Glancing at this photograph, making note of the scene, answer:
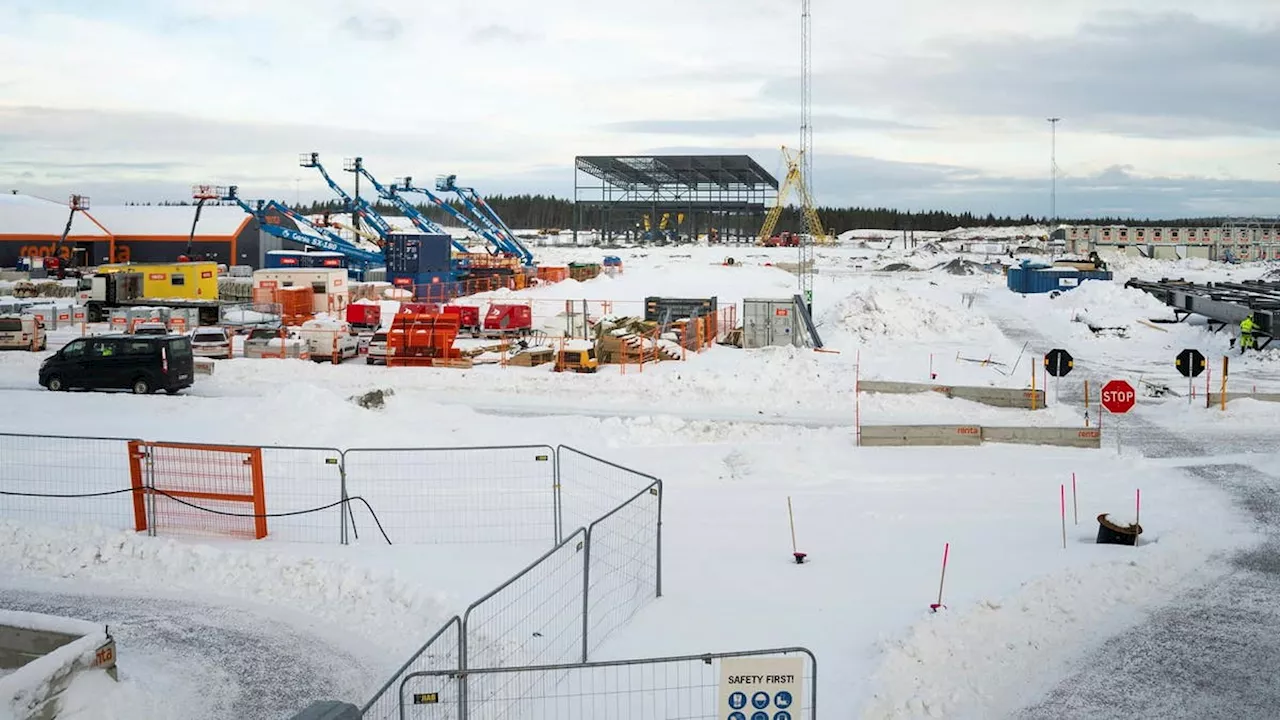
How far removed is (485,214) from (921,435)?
61337 mm

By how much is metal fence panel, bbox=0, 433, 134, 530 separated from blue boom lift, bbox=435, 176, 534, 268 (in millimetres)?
54941

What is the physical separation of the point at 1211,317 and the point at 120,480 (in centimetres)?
3856

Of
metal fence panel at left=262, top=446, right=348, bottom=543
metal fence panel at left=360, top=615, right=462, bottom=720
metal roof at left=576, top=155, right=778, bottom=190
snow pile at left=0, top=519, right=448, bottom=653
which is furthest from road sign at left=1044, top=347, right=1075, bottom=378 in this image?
metal roof at left=576, top=155, right=778, bottom=190

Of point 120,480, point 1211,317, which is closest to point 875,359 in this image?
point 1211,317

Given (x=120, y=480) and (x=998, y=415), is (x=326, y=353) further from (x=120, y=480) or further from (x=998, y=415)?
(x=998, y=415)

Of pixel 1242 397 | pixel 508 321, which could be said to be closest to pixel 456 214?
pixel 508 321

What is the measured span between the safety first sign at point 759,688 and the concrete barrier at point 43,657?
5277mm

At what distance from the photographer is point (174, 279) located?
50.4m

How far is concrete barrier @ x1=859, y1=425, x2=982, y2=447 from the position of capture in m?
20.0

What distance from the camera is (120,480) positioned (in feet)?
52.1

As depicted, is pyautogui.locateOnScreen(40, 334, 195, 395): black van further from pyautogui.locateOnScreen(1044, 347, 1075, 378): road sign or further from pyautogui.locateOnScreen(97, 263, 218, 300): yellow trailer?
pyautogui.locateOnScreen(97, 263, 218, 300): yellow trailer

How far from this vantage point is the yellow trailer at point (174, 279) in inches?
1960

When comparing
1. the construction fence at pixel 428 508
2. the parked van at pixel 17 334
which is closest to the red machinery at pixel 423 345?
the parked van at pixel 17 334

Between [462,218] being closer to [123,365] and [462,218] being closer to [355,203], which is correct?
[355,203]
